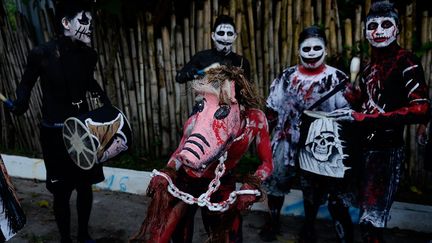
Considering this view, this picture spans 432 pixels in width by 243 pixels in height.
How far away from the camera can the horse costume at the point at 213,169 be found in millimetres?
2227

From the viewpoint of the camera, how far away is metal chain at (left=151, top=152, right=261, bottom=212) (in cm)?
228

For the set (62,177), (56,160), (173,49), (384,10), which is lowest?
(62,177)

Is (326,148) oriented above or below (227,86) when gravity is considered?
below

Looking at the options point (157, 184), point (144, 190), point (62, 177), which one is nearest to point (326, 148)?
point (157, 184)

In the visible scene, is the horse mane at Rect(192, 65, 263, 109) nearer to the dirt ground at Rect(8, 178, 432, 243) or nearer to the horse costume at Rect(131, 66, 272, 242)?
the horse costume at Rect(131, 66, 272, 242)

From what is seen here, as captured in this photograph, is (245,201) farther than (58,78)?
No

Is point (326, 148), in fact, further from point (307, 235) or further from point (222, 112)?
point (222, 112)

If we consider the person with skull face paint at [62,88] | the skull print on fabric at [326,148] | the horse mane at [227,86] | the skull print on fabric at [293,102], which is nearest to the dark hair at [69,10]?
the person with skull face paint at [62,88]

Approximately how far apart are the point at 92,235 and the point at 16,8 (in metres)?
2.96

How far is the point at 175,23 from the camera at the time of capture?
4.92 m

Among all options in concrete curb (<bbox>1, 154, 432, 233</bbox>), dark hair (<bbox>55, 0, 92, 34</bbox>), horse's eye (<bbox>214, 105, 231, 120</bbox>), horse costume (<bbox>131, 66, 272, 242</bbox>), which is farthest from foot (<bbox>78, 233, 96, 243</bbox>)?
horse's eye (<bbox>214, 105, 231, 120</bbox>)

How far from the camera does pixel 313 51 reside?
10.5ft

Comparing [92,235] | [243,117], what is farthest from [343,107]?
[92,235]

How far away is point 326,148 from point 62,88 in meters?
1.82
